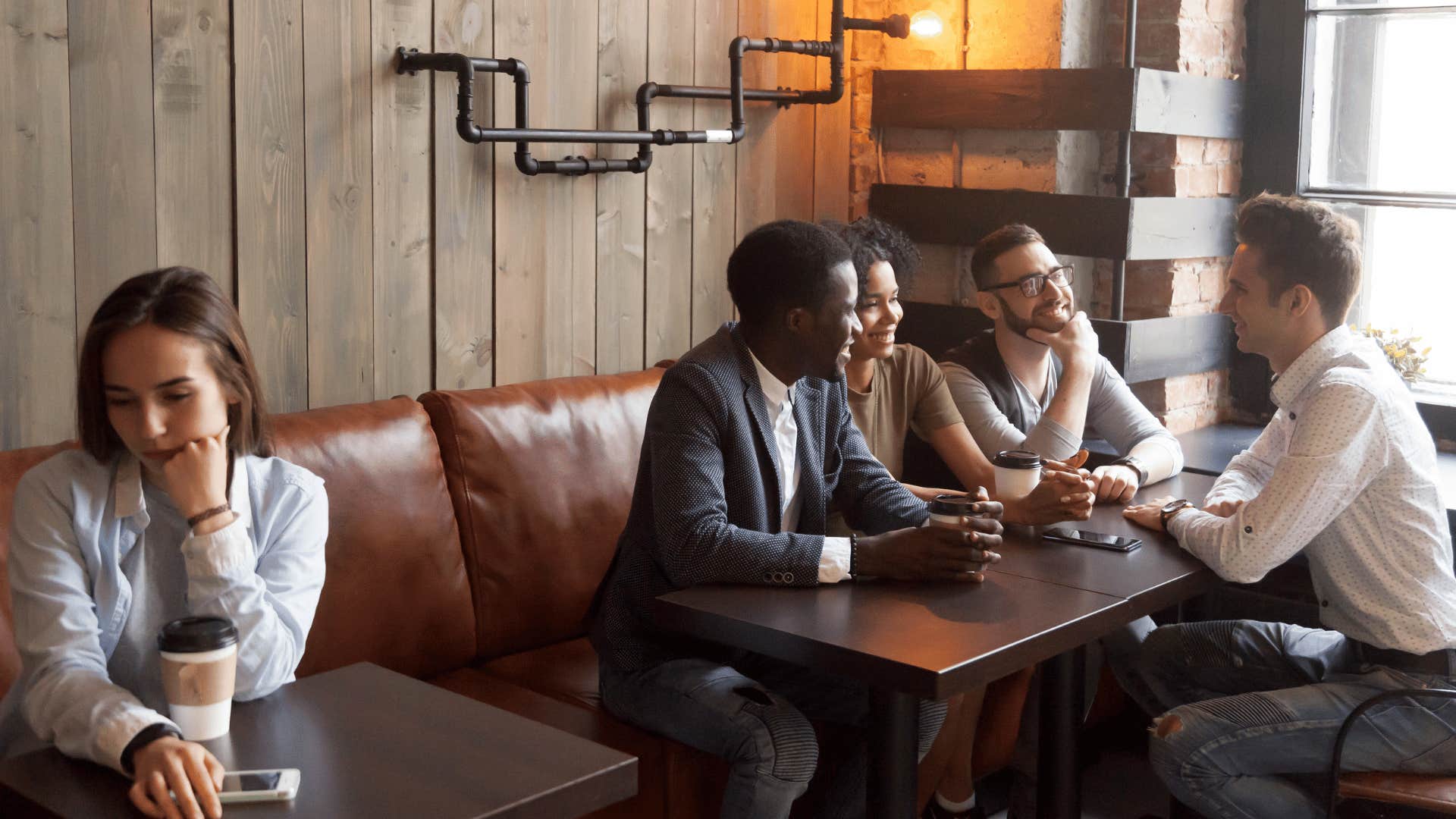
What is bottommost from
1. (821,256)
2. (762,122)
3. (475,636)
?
(475,636)

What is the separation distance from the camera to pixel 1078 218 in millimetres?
3252

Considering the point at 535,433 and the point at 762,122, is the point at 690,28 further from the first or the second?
the point at 535,433

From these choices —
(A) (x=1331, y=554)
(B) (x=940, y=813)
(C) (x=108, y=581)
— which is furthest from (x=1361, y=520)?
(C) (x=108, y=581)

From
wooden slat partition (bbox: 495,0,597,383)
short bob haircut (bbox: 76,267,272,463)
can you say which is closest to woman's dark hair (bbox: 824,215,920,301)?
wooden slat partition (bbox: 495,0,597,383)

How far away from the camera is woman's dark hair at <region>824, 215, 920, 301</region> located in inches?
115

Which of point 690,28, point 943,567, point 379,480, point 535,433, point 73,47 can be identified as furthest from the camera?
point 690,28

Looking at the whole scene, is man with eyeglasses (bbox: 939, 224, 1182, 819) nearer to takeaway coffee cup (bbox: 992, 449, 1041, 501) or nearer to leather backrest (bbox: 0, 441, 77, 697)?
takeaway coffee cup (bbox: 992, 449, 1041, 501)

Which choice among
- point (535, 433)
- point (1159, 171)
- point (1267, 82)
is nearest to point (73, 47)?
point (535, 433)

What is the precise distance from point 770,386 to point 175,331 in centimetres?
98

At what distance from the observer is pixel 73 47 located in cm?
221

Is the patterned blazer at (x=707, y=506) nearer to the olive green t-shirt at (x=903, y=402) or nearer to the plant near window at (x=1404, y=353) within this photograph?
the olive green t-shirt at (x=903, y=402)

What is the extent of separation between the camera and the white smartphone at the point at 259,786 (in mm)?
1287

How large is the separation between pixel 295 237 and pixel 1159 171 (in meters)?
2.01

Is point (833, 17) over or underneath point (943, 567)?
over
